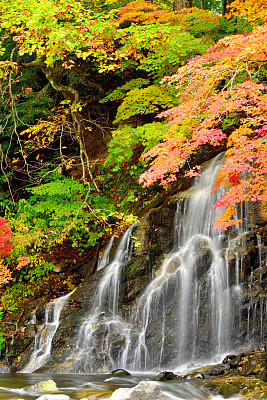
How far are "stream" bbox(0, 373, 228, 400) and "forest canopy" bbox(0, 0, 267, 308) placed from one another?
106 inches

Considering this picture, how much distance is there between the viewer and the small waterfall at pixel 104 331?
8.44 metres

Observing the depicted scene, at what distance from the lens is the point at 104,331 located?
29.4ft

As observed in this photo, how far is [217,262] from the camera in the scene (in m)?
8.80

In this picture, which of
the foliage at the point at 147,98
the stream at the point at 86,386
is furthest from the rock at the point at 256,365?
the foliage at the point at 147,98

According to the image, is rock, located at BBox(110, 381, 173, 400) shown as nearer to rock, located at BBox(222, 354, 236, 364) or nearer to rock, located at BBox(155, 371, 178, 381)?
rock, located at BBox(155, 371, 178, 381)

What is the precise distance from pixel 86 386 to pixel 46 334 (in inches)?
122

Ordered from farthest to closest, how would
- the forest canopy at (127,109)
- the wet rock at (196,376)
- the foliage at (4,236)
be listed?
the foliage at (4,236) < the forest canopy at (127,109) < the wet rock at (196,376)

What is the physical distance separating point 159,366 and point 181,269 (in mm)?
2320

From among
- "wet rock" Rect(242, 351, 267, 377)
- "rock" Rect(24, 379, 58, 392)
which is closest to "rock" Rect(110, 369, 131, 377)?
"rock" Rect(24, 379, 58, 392)

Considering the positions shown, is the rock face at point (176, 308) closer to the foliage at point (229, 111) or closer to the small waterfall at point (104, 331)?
the small waterfall at point (104, 331)

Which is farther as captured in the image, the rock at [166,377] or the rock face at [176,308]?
the rock face at [176,308]

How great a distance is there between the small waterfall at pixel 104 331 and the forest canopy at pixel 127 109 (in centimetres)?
142

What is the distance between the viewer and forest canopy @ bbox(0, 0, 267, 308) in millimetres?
6957

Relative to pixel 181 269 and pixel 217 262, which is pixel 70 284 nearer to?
pixel 181 269
